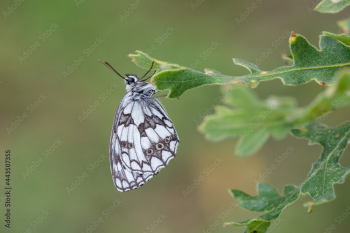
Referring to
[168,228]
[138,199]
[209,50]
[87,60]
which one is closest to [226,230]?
[168,228]

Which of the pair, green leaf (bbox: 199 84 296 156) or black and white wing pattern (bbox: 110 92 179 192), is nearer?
green leaf (bbox: 199 84 296 156)

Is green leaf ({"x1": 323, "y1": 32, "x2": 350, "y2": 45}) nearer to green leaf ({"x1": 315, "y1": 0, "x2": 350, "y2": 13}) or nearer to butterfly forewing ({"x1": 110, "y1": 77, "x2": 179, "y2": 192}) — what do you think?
green leaf ({"x1": 315, "y1": 0, "x2": 350, "y2": 13})

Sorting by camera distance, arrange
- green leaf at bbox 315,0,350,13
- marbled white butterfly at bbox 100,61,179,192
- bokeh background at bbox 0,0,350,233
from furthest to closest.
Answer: bokeh background at bbox 0,0,350,233, marbled white butterfly at bbox 100,61,179,192, green leaf at bbox 315,0,350,13

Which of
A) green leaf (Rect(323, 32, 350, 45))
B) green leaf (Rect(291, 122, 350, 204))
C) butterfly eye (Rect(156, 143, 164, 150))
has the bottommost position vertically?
green leaf (Rect(291, 122, 350, 204))

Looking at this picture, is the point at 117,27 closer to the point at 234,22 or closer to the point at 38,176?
the point at 234,22

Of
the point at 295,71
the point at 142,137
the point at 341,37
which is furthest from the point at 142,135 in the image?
the point at 341,37

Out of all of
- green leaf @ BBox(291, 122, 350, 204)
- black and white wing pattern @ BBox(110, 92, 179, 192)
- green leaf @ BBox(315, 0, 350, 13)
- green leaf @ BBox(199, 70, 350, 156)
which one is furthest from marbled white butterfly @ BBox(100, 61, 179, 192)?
green leaf @ BBox(199, 70, 350, 156)
